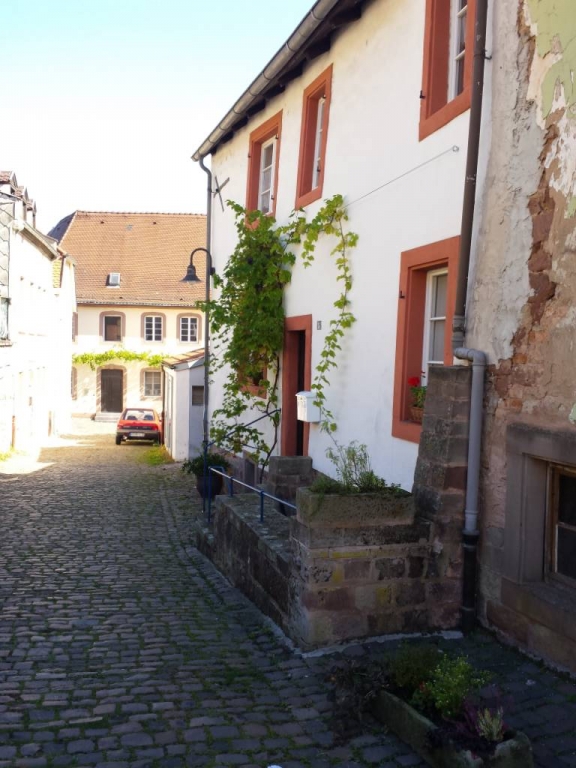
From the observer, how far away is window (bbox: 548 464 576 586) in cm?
500

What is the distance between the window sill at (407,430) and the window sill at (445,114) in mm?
2590

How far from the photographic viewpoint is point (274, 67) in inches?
419

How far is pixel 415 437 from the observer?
7.13 meters

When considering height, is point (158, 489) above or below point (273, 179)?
below

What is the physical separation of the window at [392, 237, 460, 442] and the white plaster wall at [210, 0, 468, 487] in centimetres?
17

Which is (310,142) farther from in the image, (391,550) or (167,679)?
(167,679)

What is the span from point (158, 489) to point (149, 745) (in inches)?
536

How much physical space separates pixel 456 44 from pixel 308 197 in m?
3.67

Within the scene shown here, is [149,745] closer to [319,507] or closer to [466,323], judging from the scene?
[319,507]

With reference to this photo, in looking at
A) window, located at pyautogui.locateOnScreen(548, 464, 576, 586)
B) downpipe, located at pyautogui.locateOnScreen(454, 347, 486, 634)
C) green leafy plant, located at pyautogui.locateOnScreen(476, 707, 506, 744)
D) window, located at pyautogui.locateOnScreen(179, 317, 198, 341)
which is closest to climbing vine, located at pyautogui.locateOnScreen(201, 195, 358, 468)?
downpipe, located at pyautogui.locateOnScreen(454, 347, 486, 634)

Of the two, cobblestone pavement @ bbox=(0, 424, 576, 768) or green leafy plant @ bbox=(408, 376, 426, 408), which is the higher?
green leafy plant @ bbox=(408, 376, 426, 408)

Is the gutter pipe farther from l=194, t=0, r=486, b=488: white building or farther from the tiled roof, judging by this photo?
the tiled roof

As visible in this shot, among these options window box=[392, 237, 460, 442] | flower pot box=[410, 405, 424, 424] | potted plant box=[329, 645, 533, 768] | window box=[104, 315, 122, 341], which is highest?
window box=[104, 315, 122, 341]

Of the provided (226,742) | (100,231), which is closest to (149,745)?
(226,742)
